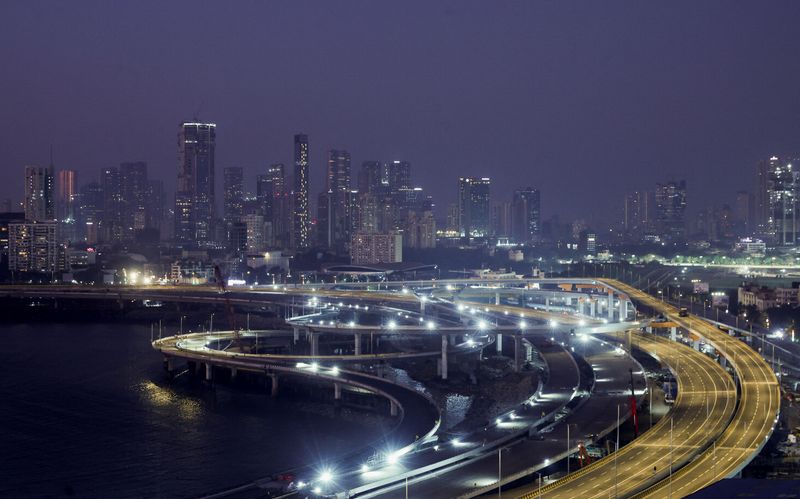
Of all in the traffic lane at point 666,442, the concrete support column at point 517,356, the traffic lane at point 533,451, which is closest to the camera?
the traffic lane at point 666,442

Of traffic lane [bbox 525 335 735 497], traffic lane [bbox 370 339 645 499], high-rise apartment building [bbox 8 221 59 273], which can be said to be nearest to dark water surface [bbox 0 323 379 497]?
traffic lane [bbox 370 339 645 499]

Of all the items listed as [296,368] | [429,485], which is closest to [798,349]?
[296,368]

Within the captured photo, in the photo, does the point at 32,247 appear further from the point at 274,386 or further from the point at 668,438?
the point at 668,438

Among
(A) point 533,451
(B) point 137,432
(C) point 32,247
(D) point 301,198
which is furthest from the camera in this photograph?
(D) point 301,198

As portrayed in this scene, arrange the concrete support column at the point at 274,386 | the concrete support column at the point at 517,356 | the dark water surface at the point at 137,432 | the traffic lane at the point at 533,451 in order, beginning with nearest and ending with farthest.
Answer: the traffic lane at the point at 533,451
the dark water surface at the point at 137,432
the concrete support column at the point at 274,386
the concrete support column at the point at 517,356

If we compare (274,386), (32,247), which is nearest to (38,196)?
(32,247)

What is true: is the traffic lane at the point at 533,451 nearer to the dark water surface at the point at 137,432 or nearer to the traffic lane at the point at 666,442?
the traffic lane at the point at 666,442

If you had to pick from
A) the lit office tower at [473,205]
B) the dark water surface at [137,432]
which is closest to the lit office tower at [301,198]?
the lit office tower at [473,205]
